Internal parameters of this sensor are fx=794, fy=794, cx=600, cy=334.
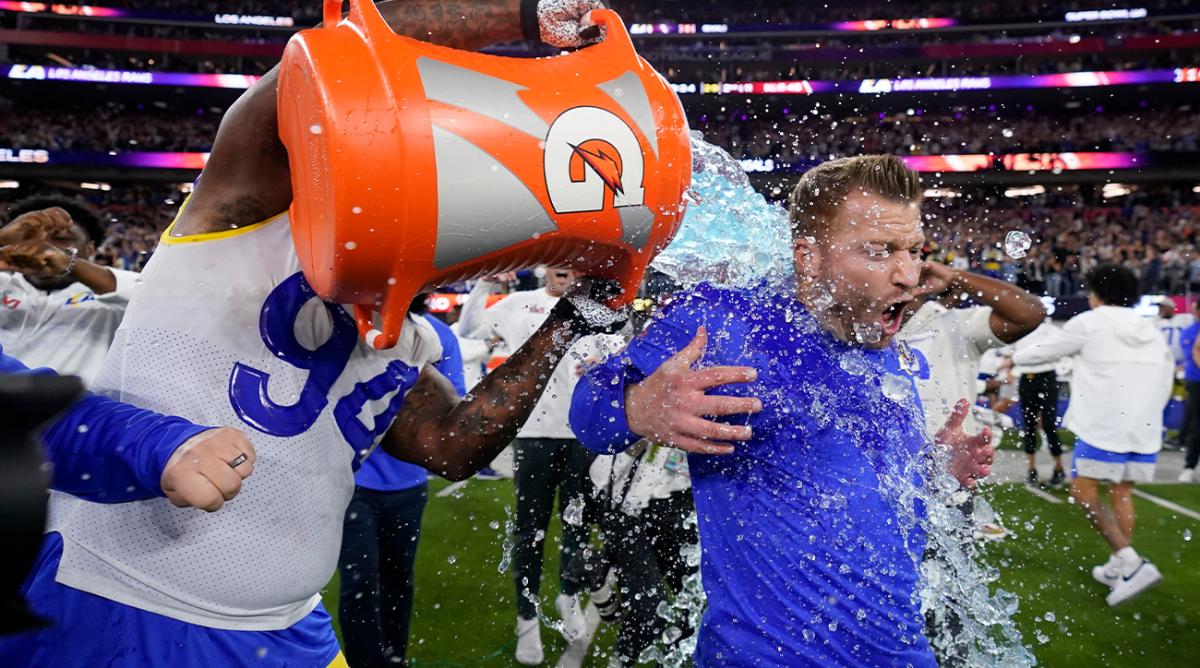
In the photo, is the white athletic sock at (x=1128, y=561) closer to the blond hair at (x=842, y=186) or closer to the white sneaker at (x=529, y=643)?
the white sneaker at (x=529, y=643)

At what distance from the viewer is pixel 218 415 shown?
1.45 meters

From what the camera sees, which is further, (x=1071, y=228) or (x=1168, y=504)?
(x=1071, y=228)

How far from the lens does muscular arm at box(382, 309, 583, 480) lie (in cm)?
163

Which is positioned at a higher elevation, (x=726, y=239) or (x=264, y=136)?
(x=264, y=136)

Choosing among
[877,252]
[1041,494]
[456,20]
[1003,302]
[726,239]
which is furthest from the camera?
[1041,494]

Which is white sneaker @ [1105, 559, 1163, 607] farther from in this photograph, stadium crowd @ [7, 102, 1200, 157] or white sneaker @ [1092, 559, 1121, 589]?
stadium crowd @ [7, 102, 1200, 157]

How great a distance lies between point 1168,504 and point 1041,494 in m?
1.10

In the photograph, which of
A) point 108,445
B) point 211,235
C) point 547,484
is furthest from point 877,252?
point 547,484

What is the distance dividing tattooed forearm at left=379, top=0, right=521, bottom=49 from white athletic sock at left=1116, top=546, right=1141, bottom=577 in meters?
5.39

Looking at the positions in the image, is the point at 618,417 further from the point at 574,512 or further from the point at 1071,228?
the point at 1071,228

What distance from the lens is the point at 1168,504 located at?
7.66 metres

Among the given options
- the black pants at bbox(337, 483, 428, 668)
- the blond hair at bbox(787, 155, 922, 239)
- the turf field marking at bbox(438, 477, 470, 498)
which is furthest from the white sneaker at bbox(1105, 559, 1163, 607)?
the turf field marking at bbox(438, 477, 470, 498)

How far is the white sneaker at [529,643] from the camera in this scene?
13.6 feet

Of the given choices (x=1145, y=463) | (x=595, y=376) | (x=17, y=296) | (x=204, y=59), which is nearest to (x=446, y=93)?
(x=595, y=376)
